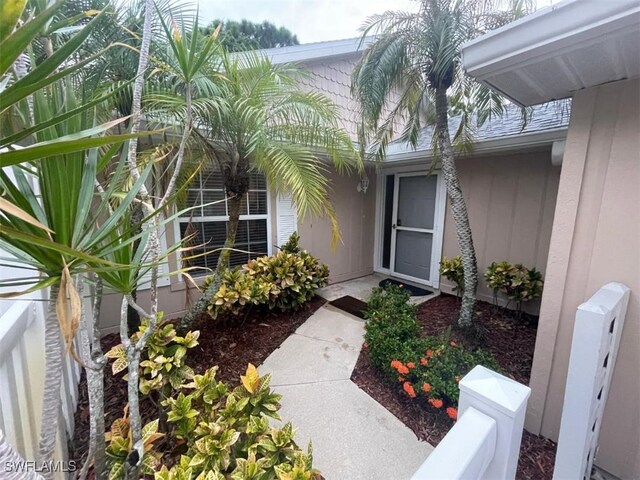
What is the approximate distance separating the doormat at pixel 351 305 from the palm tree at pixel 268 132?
1.88 m

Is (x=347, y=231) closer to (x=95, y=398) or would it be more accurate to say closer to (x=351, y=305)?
(x=351, y=305)

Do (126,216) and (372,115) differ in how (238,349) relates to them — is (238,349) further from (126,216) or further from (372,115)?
(372,115)

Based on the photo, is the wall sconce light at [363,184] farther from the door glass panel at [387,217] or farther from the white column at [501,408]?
the white column at [501,408]

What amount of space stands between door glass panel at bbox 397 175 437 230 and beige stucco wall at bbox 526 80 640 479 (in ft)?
10.8

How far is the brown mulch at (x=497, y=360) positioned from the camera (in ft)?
6.90

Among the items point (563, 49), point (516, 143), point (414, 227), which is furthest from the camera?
point (414, 227)

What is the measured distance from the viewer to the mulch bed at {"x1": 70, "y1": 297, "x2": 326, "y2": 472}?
7.80 ft

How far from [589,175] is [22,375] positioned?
3.62m

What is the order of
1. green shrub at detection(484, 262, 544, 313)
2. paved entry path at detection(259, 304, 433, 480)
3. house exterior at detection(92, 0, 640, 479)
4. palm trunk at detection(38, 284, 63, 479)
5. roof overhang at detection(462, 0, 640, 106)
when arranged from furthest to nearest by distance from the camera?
green shrub at detection(484, 262, 544, 313) < paved entry path at detection(259, 304, 433, 480) < house exterior at detection(92, 0, 640, 479) < roof overhang at detection(462, 0, 640, 106) < palm trunk at detection(38, 284, 63, 479)

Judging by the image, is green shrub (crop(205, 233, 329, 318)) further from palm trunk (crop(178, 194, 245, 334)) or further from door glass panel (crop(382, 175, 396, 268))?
door glass panel (crop(382, 175, 396, 268))

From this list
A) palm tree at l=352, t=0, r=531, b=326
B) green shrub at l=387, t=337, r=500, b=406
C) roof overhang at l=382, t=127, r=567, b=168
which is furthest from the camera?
roof overhang at l=382, t=127, r=567, b=168

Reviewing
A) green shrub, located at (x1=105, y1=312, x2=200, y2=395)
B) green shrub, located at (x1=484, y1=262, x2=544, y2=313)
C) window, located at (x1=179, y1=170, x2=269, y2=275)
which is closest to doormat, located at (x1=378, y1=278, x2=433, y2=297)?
green shrub, located at (x1=484, y1=262, x2=544, y2=313)

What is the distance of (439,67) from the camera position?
3113mm

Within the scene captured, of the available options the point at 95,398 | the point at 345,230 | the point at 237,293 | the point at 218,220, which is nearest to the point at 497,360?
the point at 237,293
